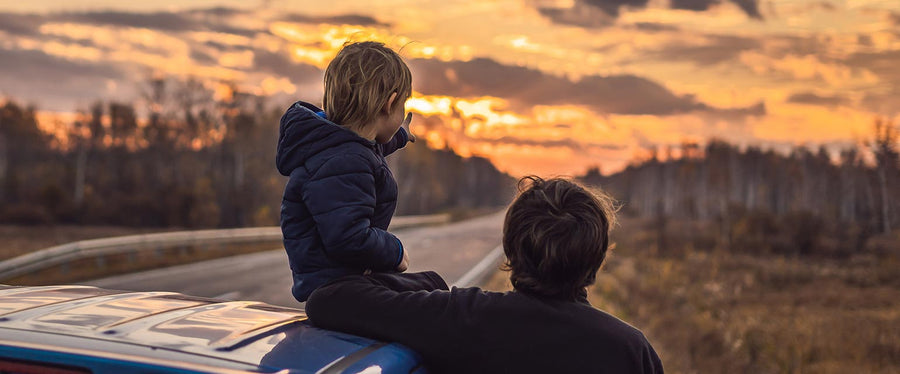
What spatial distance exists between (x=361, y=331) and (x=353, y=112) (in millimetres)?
943

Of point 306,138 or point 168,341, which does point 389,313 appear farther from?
point 306,138

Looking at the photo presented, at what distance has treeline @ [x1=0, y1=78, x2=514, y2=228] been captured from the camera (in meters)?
44.4

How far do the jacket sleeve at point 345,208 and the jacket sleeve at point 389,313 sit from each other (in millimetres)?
169

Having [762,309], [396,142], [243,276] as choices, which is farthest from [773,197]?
[396,142]

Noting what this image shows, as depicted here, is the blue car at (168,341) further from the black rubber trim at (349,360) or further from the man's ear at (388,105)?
the man's ear at (388,105)

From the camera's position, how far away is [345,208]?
2734mm

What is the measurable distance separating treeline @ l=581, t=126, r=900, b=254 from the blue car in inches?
48.5

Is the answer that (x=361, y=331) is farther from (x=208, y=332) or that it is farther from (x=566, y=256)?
(x=566, y=256)

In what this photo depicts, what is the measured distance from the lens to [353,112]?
9.80 ft

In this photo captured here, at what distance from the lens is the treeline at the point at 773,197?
121 feet

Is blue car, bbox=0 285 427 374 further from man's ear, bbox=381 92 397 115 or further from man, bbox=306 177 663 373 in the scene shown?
man's ear, bbox=381 92 397 115

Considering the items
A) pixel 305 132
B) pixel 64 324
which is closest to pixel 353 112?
pixel 305 132

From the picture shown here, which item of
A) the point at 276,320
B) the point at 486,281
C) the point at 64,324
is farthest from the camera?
the point at 486,281

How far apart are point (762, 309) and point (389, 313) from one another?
22167 mm
